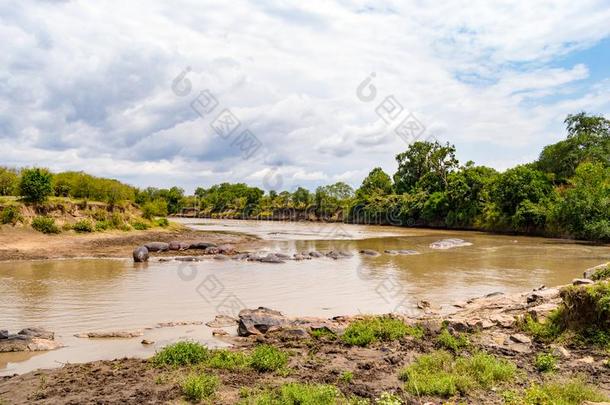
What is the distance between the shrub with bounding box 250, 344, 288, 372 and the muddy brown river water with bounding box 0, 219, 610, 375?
7.78 feet

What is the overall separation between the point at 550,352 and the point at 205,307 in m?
9.87

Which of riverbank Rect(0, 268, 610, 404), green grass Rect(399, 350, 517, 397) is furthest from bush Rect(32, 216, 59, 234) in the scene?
green grass Rect(399, 350, 517, 397)

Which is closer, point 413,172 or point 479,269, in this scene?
point 479,269

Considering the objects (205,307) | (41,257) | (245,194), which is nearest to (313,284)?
(205,307)

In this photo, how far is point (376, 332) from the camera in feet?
31.4

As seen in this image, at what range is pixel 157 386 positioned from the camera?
6.93 m

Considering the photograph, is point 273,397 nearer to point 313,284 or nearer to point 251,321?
point 251,321

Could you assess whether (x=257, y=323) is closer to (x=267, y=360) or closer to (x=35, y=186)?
(x=267, y=360)

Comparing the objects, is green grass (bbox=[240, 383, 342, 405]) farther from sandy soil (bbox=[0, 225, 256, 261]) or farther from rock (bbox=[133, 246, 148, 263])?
sandy soil (bbox=[0, 225, 256, 261])

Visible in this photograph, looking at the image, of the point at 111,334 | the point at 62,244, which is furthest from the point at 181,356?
the point at 62,244

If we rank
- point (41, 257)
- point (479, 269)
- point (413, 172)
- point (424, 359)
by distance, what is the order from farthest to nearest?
point (413, 172)
point (41, 257)
point (479, 269)
point (424, 359)

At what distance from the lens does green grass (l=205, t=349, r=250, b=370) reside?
25.2 ft

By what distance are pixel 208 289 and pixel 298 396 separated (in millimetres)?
12001

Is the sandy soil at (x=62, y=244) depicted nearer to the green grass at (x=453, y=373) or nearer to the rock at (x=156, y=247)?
the rock at (x=156, y=247)
